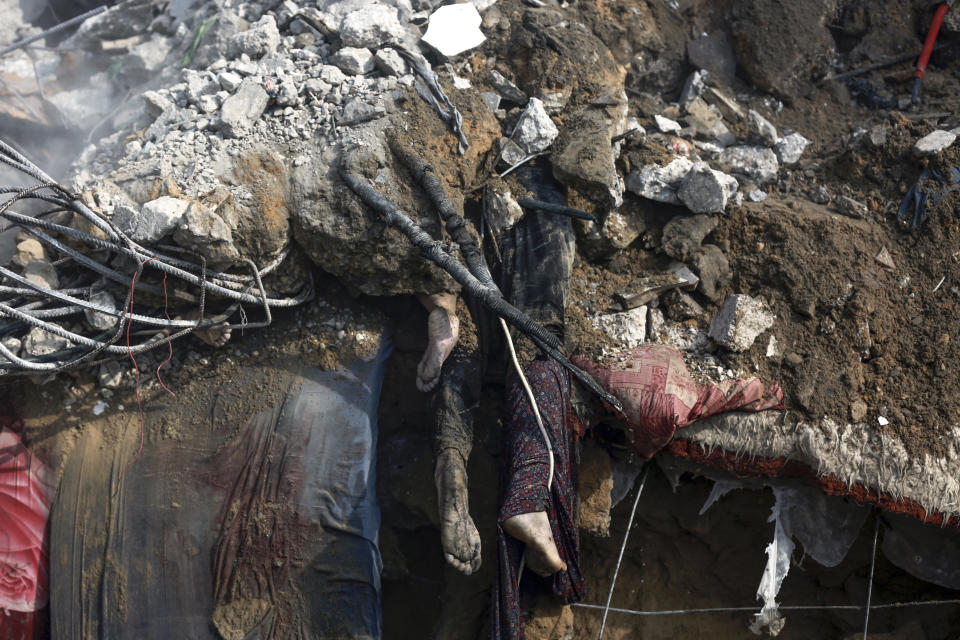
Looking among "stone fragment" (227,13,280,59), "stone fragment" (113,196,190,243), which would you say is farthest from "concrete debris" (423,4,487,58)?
"stone fragment" (113,196,190,243)

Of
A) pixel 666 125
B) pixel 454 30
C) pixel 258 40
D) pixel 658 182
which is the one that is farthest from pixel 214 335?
pixel 666 125

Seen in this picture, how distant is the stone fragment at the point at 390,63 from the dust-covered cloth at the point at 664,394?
73.0 inches

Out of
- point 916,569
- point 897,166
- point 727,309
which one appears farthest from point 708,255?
point 916,569

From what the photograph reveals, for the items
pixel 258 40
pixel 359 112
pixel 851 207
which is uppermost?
pixel 258 40

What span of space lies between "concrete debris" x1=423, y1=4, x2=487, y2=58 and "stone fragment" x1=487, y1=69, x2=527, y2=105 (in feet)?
0.76

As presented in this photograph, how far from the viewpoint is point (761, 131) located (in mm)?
3713

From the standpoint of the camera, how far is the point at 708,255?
3.23 meters

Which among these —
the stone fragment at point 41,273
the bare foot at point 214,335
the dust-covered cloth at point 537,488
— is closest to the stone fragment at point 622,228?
the dust-covered cloth at point 537,488

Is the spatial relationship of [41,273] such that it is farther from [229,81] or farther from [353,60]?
[353,60]

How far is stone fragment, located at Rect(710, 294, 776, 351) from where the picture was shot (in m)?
3.01

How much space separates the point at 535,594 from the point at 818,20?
3.97 m

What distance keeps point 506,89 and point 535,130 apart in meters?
0.36

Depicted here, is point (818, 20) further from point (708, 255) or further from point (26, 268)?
point (26, 268)

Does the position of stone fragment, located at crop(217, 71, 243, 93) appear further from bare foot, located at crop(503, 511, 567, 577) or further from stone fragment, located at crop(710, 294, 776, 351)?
stone fragment, located at crop(710, 294, 776, 351)
